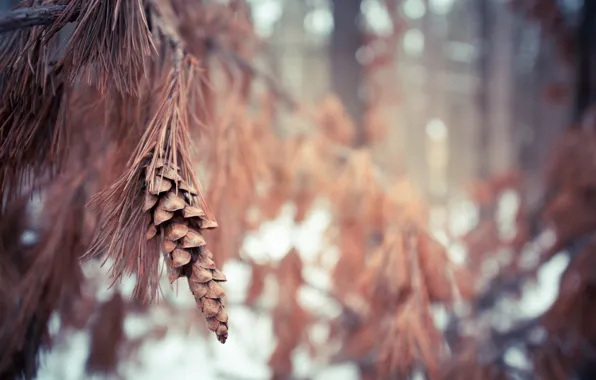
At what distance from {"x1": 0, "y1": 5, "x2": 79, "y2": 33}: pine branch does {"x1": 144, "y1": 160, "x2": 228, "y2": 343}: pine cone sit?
150mm

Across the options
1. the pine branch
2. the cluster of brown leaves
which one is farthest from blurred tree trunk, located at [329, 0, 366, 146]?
the pine branch

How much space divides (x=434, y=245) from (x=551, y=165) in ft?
2.57

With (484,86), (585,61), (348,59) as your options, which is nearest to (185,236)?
(348,59)

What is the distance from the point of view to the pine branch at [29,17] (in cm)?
39

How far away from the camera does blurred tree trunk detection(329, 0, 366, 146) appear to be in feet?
4.72

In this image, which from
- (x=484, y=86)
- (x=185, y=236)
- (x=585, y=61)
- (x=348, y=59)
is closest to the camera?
(x=185, y=236)

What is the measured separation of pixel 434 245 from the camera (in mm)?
789

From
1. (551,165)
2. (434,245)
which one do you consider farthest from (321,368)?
(551,165)

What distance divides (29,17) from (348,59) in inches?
45.1

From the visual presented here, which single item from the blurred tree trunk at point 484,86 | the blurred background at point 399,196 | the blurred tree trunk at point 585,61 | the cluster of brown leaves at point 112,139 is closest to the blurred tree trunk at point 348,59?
the blurred background at point 399,196

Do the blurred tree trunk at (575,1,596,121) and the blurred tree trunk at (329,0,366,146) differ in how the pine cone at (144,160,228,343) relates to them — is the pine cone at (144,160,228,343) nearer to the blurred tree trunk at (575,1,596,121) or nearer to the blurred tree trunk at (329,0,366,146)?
the blurred tree trunk at (329,0,366,146)

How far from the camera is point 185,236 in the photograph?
1.18 feet

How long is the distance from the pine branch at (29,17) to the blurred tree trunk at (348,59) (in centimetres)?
110

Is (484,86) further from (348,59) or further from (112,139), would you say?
(112,139)
